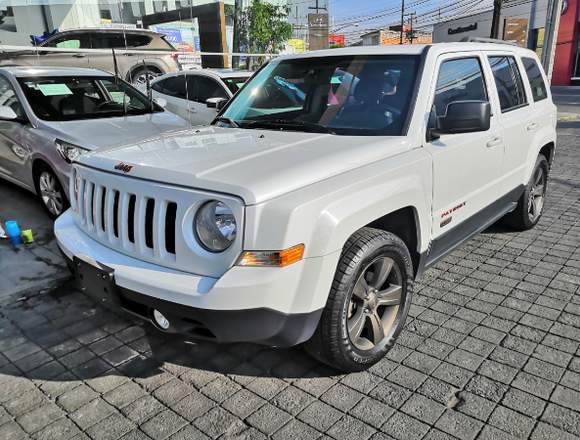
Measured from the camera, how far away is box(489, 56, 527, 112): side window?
14.0ft

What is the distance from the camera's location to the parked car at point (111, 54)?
7945 millimetres

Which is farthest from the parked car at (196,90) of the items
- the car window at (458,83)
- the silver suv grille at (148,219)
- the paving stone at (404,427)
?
the paving stone at (404,427)

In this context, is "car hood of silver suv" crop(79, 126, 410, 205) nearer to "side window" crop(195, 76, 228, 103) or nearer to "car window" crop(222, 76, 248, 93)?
"side window" crop(195, 76, 228, 103)

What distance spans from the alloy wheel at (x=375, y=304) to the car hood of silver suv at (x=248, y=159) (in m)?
0.63

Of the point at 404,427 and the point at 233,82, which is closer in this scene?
the point at 404,427

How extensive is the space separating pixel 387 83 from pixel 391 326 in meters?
1.63

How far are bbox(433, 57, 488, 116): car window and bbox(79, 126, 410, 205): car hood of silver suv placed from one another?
65 cm

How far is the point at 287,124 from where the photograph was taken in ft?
11.6

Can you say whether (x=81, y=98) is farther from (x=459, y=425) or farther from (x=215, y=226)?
(x=459, y=425)

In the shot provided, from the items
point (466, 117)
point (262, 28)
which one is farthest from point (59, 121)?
point (262, 28)

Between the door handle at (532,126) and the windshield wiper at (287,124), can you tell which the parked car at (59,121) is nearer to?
the windshield wiper at (287,124)

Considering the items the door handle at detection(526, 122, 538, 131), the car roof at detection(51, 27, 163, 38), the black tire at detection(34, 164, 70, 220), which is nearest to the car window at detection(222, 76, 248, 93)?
the car roof at detection(51, 27, 163, 38)

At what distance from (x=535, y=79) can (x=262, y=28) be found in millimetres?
12777

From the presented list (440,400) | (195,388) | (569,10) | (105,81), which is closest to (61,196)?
(105,81)
